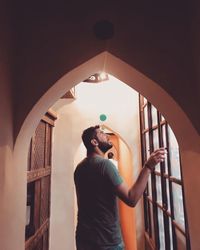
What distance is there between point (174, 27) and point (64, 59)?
1.72 feet

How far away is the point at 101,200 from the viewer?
1.20m

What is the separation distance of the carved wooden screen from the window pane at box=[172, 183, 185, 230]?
1.02 metres

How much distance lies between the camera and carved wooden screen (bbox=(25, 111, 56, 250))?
1.68 m

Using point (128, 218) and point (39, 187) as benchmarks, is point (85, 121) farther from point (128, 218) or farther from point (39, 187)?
point (128, 218)

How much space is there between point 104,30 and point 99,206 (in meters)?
0.90

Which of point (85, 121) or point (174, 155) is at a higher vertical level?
point (85, 121)

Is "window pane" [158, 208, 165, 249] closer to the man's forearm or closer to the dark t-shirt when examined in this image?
the dark t-shirt

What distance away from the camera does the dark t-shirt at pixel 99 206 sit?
3.81 ft

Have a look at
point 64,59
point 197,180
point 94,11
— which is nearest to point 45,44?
A: point 64,59

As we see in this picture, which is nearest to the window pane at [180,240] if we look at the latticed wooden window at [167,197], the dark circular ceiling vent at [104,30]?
the latticed wooden window at [167,197]

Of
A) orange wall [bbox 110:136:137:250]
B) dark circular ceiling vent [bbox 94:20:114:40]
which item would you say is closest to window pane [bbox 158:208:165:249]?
orange wall [bbox 110:136:137:250]

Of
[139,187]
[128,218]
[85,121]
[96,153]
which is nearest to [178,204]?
[139,187]

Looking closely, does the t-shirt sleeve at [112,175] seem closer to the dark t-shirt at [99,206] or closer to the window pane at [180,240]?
the dark t-shirt at [99,206]

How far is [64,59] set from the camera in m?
0.99
